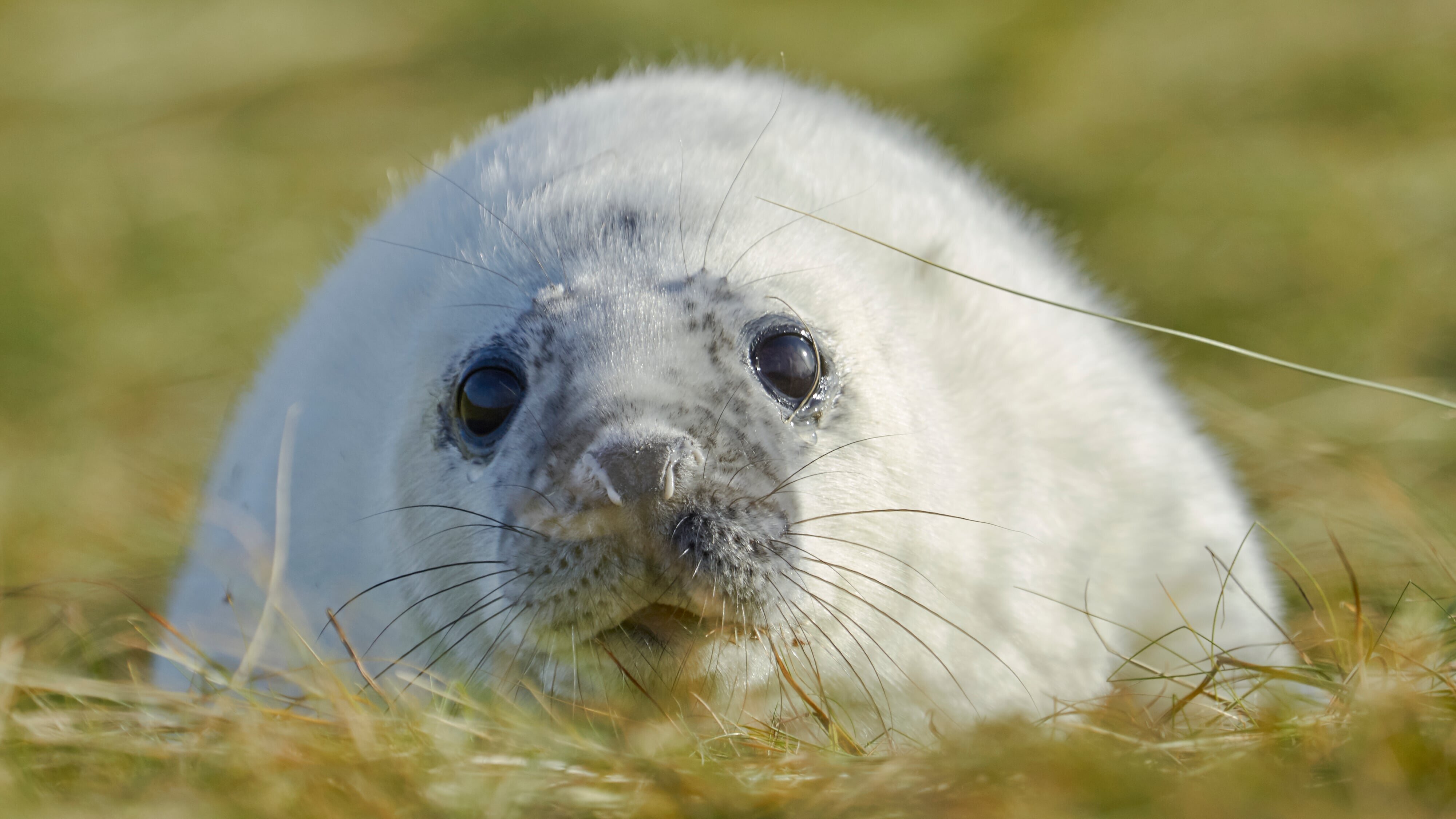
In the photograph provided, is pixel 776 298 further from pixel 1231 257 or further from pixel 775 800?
pixel 1231 257

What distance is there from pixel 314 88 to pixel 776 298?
6.25 meters

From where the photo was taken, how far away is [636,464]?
1786mm

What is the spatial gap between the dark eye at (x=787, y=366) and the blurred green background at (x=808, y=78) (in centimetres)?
149

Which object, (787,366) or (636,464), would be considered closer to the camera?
(636,464)

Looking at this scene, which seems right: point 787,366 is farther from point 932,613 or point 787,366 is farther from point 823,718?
point 823,718

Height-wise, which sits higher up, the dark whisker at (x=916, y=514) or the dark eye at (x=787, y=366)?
the dark eye at (x=787, y=366)

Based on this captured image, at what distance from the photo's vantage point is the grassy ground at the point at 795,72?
1.71 m

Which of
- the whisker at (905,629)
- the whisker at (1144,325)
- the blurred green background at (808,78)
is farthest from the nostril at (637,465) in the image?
the blurred green background at (808,78)

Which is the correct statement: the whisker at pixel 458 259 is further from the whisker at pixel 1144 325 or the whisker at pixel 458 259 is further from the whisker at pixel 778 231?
the whisker at pixel 1144 325

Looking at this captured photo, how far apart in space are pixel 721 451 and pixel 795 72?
127 inches

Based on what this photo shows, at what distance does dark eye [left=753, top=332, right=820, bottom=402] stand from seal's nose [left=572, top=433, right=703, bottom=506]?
0.31 meters

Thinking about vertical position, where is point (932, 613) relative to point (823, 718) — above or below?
above

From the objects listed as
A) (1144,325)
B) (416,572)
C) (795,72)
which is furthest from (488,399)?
(795,72)

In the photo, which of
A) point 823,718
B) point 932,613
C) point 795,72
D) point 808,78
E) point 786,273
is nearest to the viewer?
point 823,718
